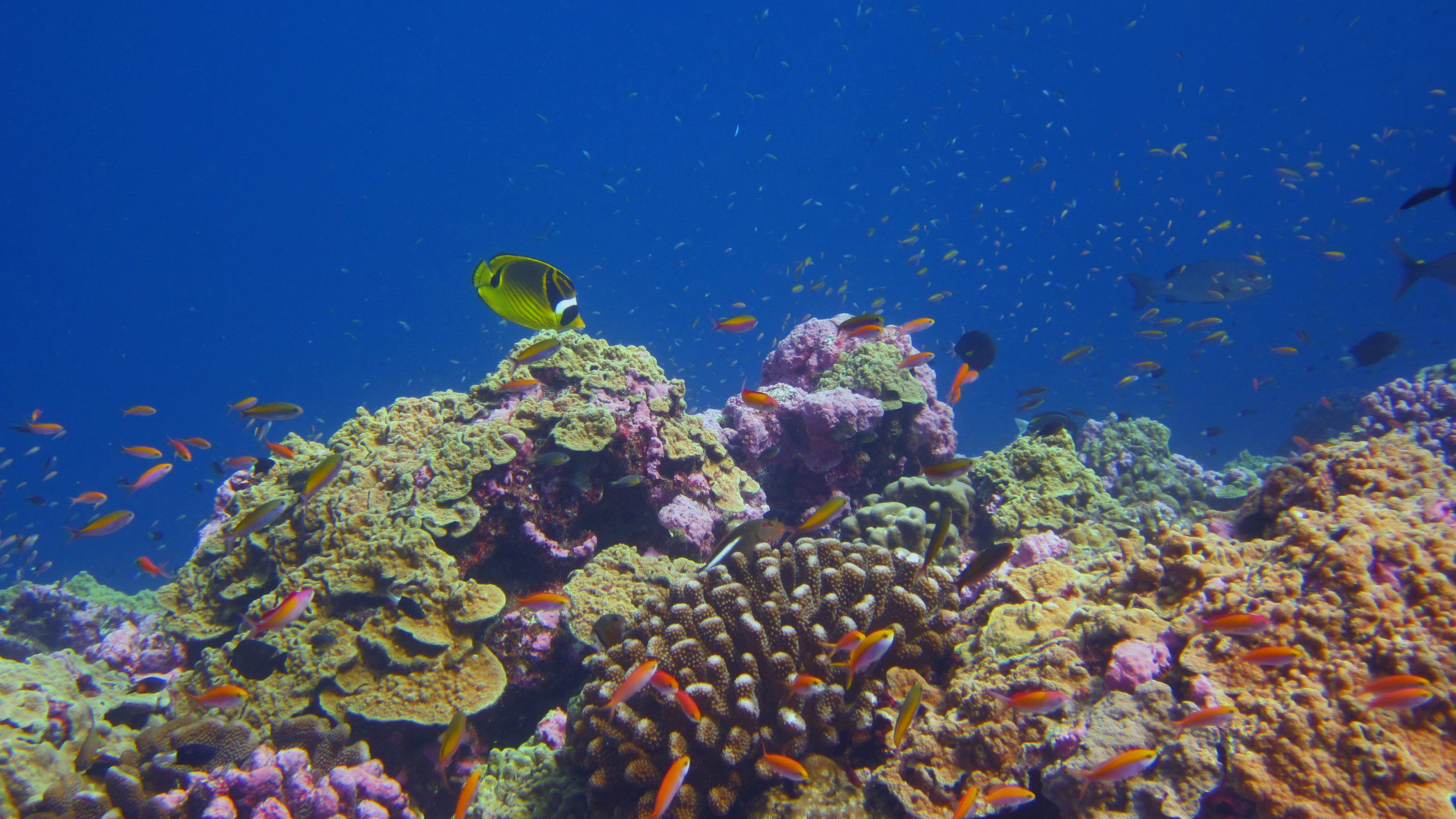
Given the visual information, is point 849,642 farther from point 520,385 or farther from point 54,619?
point 54,619

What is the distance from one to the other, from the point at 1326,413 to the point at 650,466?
2421 cm

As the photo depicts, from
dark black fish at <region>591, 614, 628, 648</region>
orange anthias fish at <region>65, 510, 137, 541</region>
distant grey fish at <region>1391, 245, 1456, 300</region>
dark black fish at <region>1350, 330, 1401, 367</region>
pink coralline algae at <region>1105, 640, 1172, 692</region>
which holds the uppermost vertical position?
distant grey fish at <region>1391, 245, 1456, 300</region>

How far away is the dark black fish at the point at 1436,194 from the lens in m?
4.08

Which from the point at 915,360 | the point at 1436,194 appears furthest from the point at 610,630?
the point at 1436,194

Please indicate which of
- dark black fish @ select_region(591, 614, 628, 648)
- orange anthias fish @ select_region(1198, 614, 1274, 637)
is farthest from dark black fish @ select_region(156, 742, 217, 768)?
orange anthias fish @ select_region(1198, 614, 1274, 637)

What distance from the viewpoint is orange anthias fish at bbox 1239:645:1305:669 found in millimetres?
2422

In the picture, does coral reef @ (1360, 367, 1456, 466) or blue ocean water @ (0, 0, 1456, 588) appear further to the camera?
blue ocean water @ (0, 0, 1456, 588)

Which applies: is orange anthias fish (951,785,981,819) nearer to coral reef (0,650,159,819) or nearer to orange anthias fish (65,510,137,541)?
coral reef (0,650,159,819)

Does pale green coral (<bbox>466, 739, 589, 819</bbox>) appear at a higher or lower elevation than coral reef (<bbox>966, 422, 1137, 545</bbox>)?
lower

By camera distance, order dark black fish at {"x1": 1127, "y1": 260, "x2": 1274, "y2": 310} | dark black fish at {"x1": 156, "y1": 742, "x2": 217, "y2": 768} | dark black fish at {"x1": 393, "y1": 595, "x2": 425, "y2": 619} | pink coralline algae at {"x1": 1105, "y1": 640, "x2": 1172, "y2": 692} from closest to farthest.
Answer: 1. pink coralline algae at {"x1": 1105, "y1": 640, "x2": 1172, "y2": 692}
2. dark black fish at {"x1": 156, "y1": 742, "x2": 217, "y2": 768}
3. dark black fish at {"x1": 393, "y1": 595, "x2": 425, "y2": 619}
4. dark black fish at {"x1": 1127, "y1": 260, "x2": 1274, "y2": 310}

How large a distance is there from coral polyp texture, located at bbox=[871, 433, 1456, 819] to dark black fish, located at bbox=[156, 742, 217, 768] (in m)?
4.23

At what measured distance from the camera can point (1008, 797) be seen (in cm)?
233

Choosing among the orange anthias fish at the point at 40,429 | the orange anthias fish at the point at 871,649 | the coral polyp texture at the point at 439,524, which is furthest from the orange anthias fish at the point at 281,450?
the orange anthias fish at the point at 871,649

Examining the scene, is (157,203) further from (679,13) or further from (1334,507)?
(1334,507)
